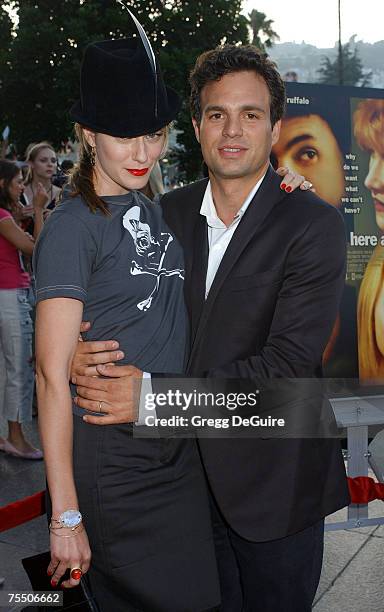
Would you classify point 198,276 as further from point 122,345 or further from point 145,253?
point 122,345

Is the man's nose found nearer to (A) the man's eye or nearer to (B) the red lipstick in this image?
(B) the red lipstick

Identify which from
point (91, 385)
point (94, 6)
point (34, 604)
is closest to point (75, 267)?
point (91, 385)

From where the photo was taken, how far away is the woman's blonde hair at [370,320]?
3.90 meters

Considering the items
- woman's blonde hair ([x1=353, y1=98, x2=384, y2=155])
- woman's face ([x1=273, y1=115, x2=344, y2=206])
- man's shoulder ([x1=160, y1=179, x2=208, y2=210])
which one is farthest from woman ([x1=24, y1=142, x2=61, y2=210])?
man's shoulder ([x1=160, y1=179, x2=208, y2=210])

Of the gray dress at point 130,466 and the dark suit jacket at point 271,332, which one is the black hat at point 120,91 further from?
the dark suit jacket at point 271,332

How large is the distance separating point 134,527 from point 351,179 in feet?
8.30

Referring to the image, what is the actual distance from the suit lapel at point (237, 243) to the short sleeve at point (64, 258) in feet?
1.29

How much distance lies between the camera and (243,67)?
7.43 feet

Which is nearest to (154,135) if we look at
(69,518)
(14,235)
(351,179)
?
(69,518)

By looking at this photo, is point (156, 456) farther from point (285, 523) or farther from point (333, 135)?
point (333, 135)

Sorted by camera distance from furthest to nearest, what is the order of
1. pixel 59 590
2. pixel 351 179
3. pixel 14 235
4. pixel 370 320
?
pixel 14 235, pixel 370 320, pixel 351 179, pixel 59 590

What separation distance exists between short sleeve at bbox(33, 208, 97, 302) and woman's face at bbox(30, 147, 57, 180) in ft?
16.4

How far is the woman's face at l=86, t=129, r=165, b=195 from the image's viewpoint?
6.56ft

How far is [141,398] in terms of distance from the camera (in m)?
1.92
